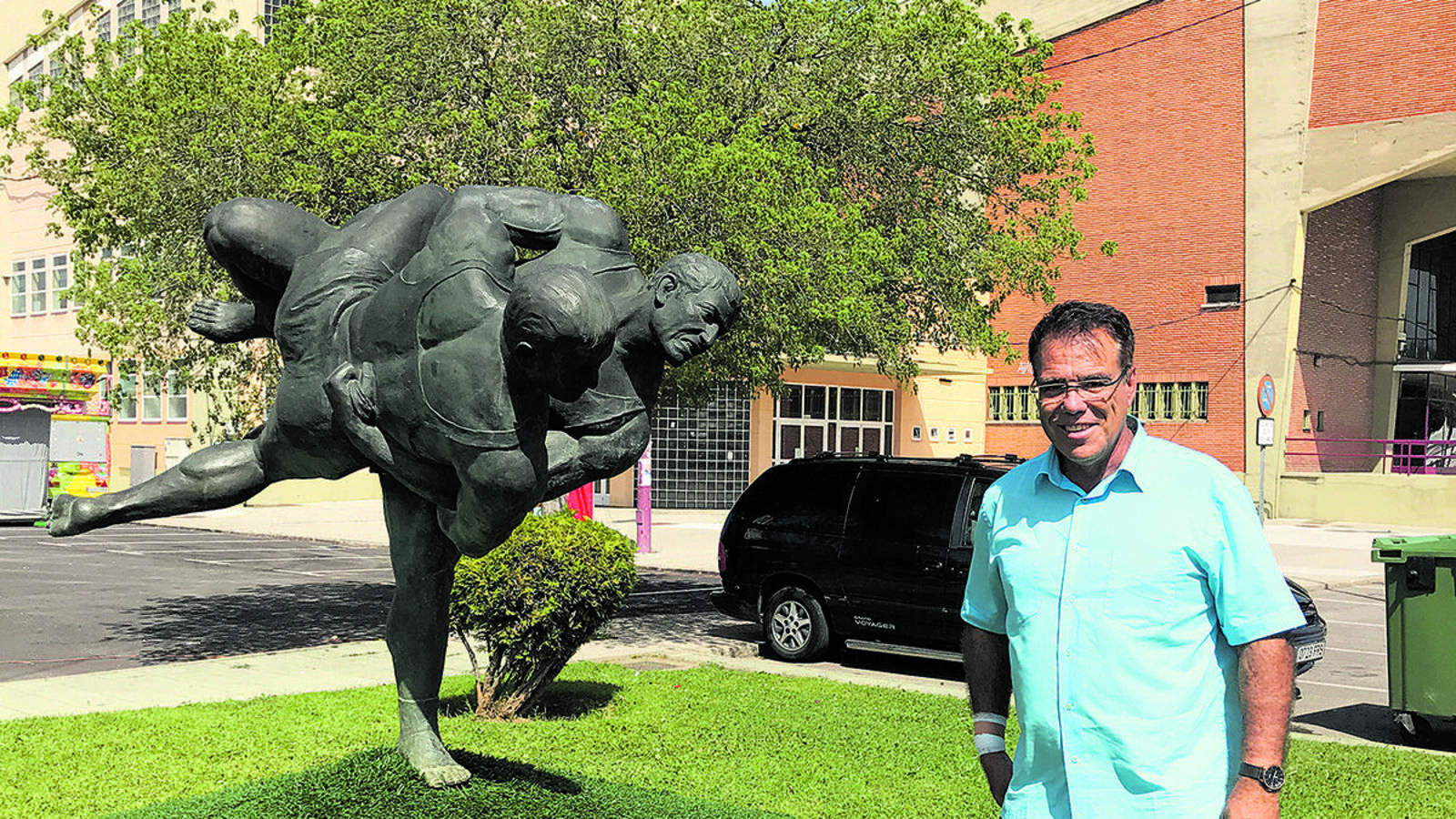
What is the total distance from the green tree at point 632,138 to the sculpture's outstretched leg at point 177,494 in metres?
5.66

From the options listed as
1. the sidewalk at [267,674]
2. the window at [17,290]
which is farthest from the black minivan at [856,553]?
the window at [17,290]

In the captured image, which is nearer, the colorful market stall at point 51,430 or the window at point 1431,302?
the colorful market stall at point 51,430

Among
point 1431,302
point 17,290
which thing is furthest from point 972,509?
point 17,290

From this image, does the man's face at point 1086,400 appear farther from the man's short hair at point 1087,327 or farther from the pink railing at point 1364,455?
the pink railing at point 1364,455

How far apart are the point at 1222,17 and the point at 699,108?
2664cm

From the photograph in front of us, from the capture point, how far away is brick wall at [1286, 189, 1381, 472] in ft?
108

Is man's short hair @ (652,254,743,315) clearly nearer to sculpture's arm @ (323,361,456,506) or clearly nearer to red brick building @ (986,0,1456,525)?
sculpture's arm @ (323,361,456,506)

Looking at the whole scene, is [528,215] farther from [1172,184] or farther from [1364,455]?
[1364,455]

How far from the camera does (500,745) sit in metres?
7.59

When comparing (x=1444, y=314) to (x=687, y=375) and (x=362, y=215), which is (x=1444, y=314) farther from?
(x=362, y=215)

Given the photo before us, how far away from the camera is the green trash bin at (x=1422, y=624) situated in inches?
324

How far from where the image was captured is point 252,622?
13305 millimetres

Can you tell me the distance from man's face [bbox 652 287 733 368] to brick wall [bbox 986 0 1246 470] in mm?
30908

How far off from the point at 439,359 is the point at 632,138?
20.9 feet
